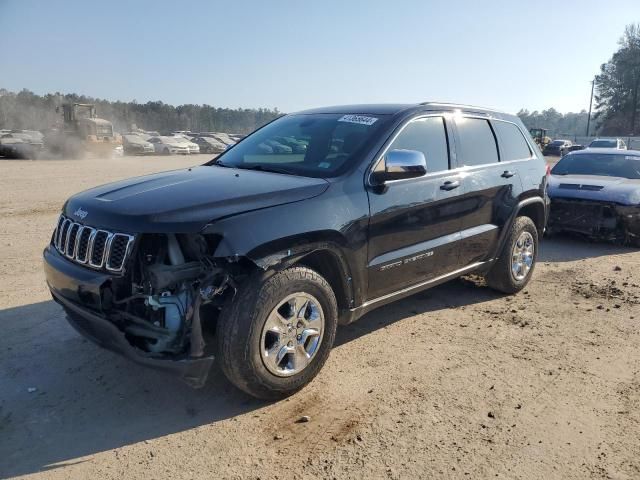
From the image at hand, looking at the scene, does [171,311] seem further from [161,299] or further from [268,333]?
[268,333]

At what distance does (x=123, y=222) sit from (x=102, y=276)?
0.36 metres

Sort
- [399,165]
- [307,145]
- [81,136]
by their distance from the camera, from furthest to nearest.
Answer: [81,136], [307,145], [399,165]

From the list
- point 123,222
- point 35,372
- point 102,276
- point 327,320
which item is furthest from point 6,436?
point 327,320

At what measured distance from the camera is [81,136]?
32.1m

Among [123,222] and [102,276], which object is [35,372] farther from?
[123,222]

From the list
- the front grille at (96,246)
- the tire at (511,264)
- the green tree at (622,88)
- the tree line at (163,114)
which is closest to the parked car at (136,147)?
the tree line at (163,114)

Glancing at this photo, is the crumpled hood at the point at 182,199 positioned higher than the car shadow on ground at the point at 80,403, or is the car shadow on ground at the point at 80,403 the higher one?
the crumpled hood at the point at 182,199

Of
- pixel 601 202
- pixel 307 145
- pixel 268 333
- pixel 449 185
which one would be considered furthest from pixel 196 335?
pixel 601 202

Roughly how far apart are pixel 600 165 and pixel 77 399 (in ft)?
30.5

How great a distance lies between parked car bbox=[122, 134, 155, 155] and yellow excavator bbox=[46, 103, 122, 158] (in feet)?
12.0

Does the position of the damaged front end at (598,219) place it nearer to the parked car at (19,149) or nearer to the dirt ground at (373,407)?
the dirt ground at (373,407)

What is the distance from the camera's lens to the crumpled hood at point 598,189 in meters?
7.96

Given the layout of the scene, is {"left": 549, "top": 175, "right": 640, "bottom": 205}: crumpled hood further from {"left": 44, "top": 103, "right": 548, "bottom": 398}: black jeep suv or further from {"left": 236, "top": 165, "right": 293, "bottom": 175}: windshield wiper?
{"left": 236, "top": 165, "right": 293, "bottom": 175}: windshield wiper

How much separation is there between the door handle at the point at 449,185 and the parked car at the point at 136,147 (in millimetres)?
36953
